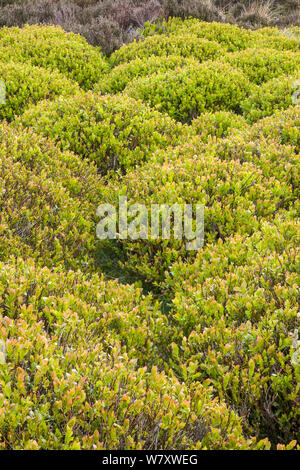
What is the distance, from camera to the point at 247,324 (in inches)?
126

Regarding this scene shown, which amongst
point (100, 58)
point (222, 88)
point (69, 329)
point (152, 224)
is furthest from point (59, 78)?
point (69, 329)

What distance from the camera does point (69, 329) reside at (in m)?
3.06

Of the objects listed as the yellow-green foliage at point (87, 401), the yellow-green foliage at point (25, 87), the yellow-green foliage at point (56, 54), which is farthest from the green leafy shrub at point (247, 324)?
the yellow-green foliage at point (56, 54)

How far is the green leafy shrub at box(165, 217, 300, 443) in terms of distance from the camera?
2.94 metres

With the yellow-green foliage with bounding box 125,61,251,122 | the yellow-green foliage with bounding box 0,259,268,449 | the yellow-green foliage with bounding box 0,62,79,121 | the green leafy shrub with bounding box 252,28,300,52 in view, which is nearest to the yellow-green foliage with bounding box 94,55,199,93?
the yellow-green foliage with bounding box 125,61,251,122

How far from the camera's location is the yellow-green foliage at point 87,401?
2268mm

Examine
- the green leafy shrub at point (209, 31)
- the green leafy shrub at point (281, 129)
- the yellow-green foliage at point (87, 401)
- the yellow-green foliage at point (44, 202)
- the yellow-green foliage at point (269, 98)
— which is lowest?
the yellow-green foliage at point (87, 401)

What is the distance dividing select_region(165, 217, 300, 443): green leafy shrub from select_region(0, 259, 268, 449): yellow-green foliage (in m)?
0.30

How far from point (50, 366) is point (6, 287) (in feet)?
3.63

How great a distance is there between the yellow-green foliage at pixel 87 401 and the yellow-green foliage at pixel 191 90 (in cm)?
590

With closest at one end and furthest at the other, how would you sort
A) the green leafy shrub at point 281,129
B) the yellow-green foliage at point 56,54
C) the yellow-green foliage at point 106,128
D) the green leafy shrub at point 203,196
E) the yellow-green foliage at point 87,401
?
the yellow-green foliage at point 87,401 < the green leafy shrub at point 203,196 < the green leafy shrub at point 281,129 < the yellow-green foliage at point 106,128 < the yellow-green foliage at point 56,54

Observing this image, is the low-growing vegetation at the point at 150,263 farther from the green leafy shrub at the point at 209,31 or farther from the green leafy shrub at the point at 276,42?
the green leafy shrub at the point at 209,31

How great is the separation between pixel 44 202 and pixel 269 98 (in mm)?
5173

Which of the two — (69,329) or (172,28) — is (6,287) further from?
(172,28)
